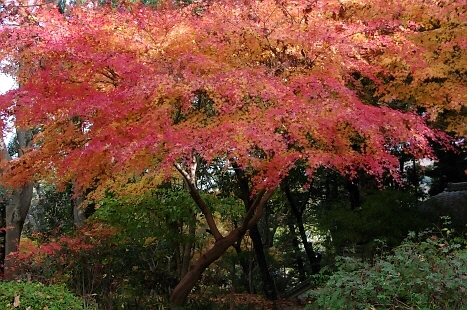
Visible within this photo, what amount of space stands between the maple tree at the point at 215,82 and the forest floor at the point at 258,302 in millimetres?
4410

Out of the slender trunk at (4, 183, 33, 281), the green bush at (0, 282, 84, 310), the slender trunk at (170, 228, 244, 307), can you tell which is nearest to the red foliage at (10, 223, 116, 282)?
the slender trunk at (4, 183, 33, 281)

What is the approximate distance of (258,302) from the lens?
11570 millimetres

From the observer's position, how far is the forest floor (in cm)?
1099

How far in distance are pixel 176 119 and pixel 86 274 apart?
3.49 metres

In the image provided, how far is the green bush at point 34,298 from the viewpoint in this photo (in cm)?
505

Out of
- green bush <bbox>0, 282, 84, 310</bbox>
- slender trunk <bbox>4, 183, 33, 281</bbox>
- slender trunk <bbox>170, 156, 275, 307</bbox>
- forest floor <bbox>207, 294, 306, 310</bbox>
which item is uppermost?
slender trunk <bbox>4, 183, 33, 281</bbox>

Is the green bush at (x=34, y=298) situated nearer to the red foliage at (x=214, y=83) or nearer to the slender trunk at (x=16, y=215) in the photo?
the red foliage at (x=214, y=83)

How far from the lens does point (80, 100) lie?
6793 mm

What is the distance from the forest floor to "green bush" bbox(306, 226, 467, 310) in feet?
19.1

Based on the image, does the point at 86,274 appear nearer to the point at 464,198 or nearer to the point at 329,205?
the point at 329,205

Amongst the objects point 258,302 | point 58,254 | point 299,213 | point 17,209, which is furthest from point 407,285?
point 299,213

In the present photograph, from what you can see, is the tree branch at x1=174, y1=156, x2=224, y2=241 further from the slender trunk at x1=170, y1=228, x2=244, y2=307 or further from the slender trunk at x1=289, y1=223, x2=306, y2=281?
the slender trunk at x1=289, y1=223, x2=306, y2=281

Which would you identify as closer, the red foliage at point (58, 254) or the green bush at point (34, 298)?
the green bush at point (34, 298)

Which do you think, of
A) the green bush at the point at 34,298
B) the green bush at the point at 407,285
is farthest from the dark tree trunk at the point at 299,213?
the green bush at the point at 34,298
